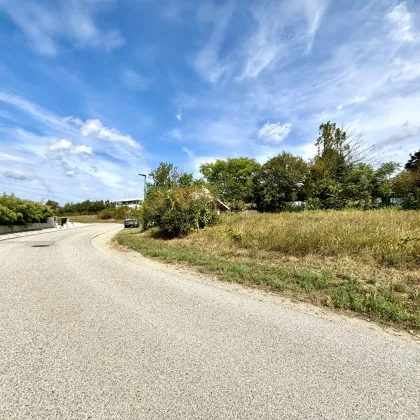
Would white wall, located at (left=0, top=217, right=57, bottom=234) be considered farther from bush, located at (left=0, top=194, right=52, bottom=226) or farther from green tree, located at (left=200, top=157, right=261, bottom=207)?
green tree, located at (left=200, top=157, right=261, bottom=207)

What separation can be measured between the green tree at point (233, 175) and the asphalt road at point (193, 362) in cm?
2907

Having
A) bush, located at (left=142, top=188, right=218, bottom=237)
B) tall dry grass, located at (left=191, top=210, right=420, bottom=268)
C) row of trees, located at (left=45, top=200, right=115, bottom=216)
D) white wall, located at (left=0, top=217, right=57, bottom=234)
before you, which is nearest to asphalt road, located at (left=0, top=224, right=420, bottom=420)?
tall dry grass, located at (left=191, top=210, right=420, bottom=268)

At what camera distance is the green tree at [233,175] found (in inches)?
1340

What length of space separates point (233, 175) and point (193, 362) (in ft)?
146

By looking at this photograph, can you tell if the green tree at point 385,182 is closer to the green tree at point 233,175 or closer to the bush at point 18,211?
the green tree at point 233,175

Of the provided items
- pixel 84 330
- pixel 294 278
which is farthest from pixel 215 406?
pixel 294 278

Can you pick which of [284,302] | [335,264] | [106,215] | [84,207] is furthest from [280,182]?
[84,207]

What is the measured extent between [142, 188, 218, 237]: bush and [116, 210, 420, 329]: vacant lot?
11.8 ft

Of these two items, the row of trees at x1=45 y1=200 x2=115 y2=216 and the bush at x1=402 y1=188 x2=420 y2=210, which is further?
the row of trees at x1=45 y1=200 x2=115 y2=216

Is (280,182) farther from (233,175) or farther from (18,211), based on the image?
(18,211)

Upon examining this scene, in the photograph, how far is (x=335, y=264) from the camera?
5.97 m

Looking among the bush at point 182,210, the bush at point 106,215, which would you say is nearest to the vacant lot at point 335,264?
the bush at point 182,210

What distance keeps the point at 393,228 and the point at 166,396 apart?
7726 millimetres

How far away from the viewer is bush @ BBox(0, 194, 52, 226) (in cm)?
1856
